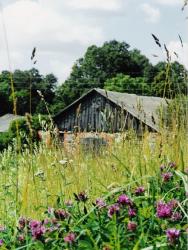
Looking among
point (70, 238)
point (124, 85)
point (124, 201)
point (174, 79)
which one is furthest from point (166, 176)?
point (124, 85)

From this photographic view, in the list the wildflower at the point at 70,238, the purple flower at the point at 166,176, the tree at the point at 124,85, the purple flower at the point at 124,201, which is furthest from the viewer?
the tree at the point at 124,85

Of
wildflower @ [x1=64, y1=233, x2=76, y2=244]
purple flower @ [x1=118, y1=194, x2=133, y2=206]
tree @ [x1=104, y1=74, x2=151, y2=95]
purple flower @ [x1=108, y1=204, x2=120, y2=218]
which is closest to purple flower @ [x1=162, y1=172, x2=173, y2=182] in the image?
purple flower @ [x1=118, y1=194, x2=133, y2=206]

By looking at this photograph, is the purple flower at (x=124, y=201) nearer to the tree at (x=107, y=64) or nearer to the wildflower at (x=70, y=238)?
the wildflower at (x=70, y=238)

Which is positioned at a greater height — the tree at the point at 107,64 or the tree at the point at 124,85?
the tree at the point at 107,64

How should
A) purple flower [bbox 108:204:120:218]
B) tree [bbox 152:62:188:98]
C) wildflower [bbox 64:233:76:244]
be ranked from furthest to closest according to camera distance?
1. tree [bbox 152:62:188:98]
2. purple flower [bbox 108:204:120:218]
3. wildflower [bbox 64:233:76:244]

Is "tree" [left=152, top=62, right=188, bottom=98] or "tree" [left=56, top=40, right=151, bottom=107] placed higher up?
"tree" [left=56, top=40, right=151, bottom=107]

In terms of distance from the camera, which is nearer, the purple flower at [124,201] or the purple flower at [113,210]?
the purple flower at [113,210]

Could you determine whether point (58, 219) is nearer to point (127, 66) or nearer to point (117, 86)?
point (117, 86)

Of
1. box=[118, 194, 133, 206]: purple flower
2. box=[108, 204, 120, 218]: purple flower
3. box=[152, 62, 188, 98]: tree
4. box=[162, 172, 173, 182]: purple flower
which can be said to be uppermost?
box=[152, 62, 188, 98]: tree

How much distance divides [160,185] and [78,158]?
1.43 m

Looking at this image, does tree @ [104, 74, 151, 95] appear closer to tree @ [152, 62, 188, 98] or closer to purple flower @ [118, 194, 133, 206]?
tree @ [152, 62, 188, 98]

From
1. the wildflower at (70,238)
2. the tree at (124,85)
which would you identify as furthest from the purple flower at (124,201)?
the tree at (124,85)

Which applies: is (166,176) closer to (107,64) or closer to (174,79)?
(174,79)

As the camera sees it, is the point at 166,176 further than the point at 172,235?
Yes
